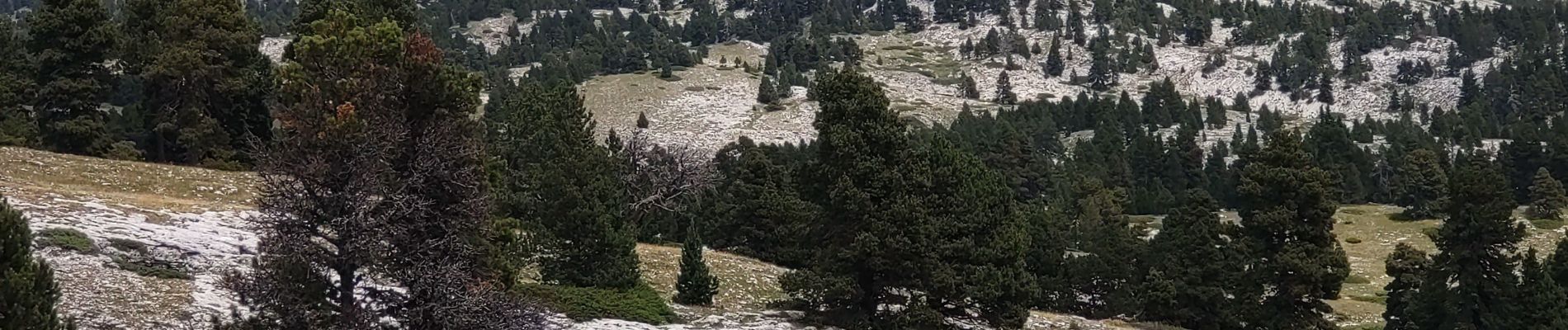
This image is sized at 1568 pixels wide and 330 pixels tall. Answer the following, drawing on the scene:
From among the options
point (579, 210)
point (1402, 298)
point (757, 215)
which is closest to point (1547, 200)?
point (1402, 298)

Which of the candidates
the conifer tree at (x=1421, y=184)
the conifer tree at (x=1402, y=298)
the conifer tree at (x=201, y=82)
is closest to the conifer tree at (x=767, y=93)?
the conifer tree at (x=1421, y=184)

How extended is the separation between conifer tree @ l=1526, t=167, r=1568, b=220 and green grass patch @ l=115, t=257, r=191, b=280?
107268 mm

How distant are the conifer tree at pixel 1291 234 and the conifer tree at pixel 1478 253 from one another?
13.1ft

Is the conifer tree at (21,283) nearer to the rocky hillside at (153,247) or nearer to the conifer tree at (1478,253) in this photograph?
the rocky hillside at (153,247)

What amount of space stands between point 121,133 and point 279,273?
48.1 meters

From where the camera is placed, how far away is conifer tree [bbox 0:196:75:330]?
15.8 meters

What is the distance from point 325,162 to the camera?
16.0m

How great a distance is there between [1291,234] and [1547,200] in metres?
76.8

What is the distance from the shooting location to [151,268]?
2662 centimetres

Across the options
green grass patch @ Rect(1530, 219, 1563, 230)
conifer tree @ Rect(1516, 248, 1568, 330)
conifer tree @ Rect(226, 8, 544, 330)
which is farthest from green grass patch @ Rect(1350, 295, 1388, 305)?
conifer tree @ Rect(226, 8, 544, 330)

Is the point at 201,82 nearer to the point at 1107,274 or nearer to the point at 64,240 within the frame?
the point at 64,240

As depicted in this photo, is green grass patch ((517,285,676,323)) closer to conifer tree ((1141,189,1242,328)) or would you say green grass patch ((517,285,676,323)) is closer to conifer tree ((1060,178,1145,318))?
conifer tree ((1141,189,1242,328))

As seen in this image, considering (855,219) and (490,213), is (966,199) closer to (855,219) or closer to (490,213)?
(855,219)

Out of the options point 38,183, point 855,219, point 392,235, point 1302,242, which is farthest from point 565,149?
point 1302,242
